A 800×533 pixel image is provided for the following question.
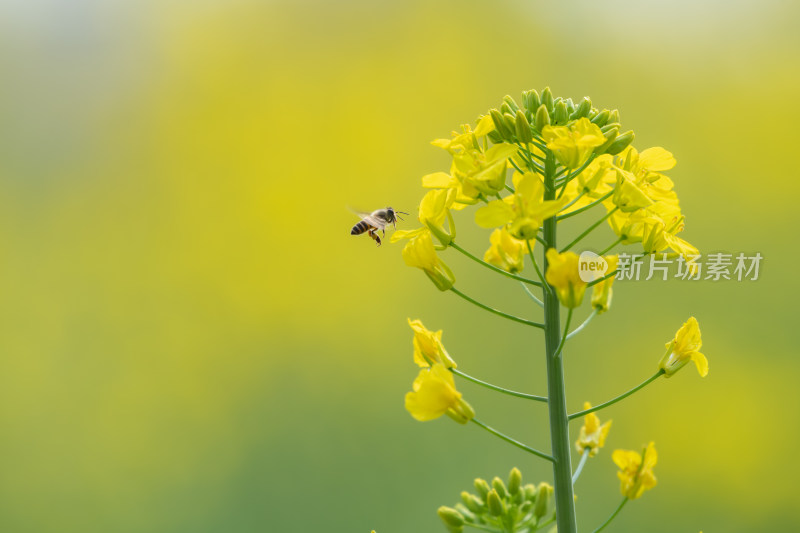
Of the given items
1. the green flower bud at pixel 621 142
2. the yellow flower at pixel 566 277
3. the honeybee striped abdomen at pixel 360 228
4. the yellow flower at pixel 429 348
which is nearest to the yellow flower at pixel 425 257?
the yellow flower at pixel 429 348

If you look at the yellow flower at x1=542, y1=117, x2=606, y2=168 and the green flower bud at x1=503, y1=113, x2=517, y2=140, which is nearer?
the yellow flower at x1=542, y1=117, x2=606, y2=168

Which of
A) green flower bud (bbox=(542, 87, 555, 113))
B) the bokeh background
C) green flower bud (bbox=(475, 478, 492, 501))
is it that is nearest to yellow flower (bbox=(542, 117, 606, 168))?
green flower bud (bbox=(542, 87, 555, 113))

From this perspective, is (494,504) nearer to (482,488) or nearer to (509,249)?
(482,488)

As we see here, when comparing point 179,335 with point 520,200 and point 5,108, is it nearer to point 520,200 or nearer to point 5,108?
point 5,108

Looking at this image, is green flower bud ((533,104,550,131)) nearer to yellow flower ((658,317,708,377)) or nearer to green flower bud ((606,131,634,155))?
green flower bud ((606,131,634,155))

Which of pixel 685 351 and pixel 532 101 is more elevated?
pixel 532 101

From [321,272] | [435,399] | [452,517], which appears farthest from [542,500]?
[321,272]

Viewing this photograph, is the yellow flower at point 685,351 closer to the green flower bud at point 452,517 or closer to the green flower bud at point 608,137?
the green flower bud at point 608,137

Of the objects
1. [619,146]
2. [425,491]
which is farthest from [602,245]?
[619,146]
